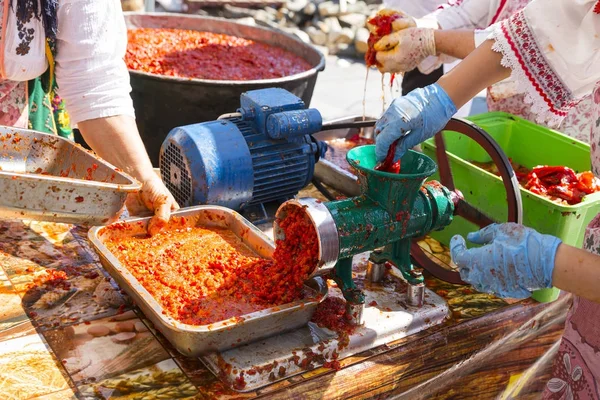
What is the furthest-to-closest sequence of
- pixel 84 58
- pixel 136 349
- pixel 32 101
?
pixel 32 101
pixel 84 58
pixel 136 349

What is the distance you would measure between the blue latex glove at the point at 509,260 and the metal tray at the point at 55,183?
0.81 meters

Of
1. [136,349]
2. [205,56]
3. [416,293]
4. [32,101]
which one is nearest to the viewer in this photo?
[136,349]

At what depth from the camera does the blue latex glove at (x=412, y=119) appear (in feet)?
5.56

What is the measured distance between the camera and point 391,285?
1894 mm

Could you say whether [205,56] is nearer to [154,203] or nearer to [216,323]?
[154,203]

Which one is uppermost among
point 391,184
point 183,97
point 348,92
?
point 391,184

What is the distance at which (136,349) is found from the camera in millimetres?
1545

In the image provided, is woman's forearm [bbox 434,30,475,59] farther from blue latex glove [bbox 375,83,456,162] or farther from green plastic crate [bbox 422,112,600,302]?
blue latex glove [bbox 375,83,456,162]

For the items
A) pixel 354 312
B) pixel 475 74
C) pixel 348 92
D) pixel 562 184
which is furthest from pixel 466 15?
pixel 348 92

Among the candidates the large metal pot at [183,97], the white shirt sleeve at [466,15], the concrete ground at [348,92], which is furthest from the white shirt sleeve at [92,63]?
the concrete ground at [348,92]

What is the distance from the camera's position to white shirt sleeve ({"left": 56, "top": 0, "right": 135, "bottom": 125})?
2.01 m

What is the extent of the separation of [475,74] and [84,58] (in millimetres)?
1163

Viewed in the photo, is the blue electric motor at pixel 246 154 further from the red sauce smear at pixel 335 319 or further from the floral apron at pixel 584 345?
the floral apron at pixel 584 345

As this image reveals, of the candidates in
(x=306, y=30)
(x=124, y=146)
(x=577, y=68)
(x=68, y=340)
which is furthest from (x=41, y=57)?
(x=306, y=30)
